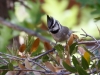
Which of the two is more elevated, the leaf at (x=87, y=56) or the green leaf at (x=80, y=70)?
the leaf at (x=87, y=56)

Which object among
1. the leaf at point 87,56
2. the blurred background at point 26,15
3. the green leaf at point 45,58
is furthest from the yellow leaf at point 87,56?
the blurred background at point 26,15

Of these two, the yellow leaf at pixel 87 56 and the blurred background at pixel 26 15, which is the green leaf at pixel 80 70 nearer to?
the yellow leaf at pixel 87 56

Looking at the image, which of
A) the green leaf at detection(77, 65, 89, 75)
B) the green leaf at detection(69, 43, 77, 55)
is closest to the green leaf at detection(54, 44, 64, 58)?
the green leaf at detection(69, 43, 77, 55)

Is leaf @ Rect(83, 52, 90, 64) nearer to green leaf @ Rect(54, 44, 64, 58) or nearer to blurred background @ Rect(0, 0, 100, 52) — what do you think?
green leaf @ Rect(54, 44, 64, 58)

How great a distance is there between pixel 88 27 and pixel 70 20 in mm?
496

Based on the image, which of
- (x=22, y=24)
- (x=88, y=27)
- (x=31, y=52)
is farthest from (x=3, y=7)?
(x=31, y=52)

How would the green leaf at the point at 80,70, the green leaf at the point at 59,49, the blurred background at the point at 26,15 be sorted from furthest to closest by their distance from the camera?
the blurred background at the point at 26,15 < the green leaf at the point at 59,49 < the green leaf at the point at 80,70

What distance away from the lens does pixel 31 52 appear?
1.24 metres

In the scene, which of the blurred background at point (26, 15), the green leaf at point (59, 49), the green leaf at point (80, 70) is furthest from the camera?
the blurred background at point (26, 15)

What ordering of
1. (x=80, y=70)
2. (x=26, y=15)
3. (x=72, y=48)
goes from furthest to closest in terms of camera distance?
(x=26, y=15), (x=72, y=48), (x=80, y=70)

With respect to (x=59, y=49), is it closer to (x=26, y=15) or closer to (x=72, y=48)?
(x=72, y=48)

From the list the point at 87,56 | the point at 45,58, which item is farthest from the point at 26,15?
the point at 87,56

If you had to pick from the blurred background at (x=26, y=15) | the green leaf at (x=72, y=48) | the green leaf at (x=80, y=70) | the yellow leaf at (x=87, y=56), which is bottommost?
the green leaf at (x=80, y=70)

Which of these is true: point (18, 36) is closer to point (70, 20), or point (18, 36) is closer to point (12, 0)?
point (12, 0)
